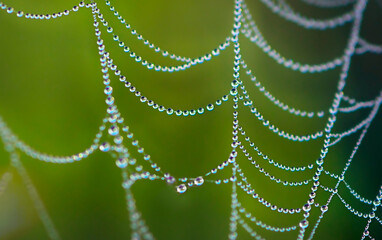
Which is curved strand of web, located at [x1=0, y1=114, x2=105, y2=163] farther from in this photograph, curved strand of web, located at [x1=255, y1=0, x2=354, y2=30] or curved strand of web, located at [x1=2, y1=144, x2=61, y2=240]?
curved strand of web, located at [x1=255, y1=0, x2=354, y2=30]

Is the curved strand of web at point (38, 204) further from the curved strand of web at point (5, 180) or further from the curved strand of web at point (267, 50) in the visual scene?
the curved strand of web at point (267, 50)

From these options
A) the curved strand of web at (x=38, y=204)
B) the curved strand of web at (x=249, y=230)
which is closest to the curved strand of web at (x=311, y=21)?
the curved strand of web at (x=249, y=230)

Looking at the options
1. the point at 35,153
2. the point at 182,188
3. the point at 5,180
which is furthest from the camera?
the point at 5,180

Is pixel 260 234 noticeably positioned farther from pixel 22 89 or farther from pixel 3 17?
pixel 3 17

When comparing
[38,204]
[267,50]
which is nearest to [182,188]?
[267,50]

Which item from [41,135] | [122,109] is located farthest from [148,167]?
[41,135]

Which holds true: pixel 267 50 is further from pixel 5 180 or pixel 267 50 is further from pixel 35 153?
pixel 5 180

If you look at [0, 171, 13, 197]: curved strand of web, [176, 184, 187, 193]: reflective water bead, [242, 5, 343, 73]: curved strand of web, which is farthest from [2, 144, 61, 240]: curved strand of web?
[242, 5, 343, 73]: curved strand of web

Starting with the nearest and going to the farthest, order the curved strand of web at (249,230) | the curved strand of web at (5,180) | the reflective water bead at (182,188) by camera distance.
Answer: the reflective water bead at (182,188) < the curved strand of web at (5,180) < the curved strand of web at (249,230)

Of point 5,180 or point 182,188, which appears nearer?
point 182,188
